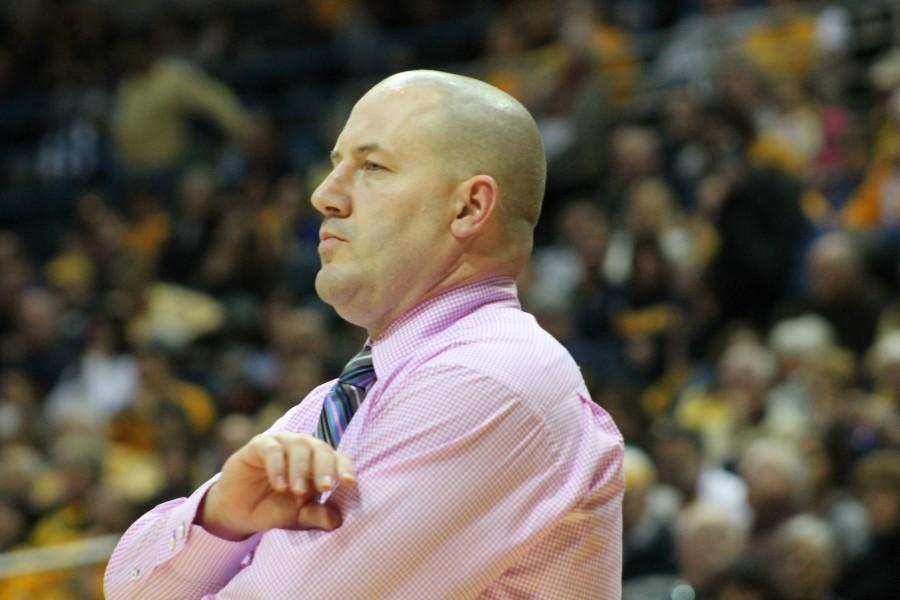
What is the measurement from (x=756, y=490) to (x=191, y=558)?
3908 mm

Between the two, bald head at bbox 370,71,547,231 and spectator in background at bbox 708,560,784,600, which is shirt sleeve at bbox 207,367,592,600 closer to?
bald head at bbox 370,71,547,231

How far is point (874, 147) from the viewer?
8258 mm

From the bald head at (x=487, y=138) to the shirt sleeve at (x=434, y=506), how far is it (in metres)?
0.32

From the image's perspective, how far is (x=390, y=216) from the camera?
2.16 meters

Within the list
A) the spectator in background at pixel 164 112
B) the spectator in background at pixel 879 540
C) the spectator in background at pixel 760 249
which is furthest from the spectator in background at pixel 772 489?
the spectator in background at pixel 164 112

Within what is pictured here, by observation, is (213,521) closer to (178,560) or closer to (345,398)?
(178,560)

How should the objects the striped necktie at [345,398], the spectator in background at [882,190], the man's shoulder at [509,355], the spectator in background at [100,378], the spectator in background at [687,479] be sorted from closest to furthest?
the man's shoulder at [509,355] → the striped necktie at [345,398] → the spectator in background at [687,479] → the spectator in background at [882,190] → the spectator in background at [100,378]

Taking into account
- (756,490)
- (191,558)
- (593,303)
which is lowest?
(593,303)

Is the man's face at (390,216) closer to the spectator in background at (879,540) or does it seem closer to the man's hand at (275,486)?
the man's hand at (275,486)

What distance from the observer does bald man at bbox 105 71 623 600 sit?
1.95m

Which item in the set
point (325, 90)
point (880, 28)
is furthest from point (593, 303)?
point (325, 90)

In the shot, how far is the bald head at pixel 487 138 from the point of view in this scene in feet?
7.13

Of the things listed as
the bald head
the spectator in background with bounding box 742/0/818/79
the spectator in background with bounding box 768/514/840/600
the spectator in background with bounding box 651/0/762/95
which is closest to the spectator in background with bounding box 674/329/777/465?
the spectator in background with bounding box 768/514/840/600

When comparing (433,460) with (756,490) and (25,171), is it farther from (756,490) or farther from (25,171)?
(25,171)
